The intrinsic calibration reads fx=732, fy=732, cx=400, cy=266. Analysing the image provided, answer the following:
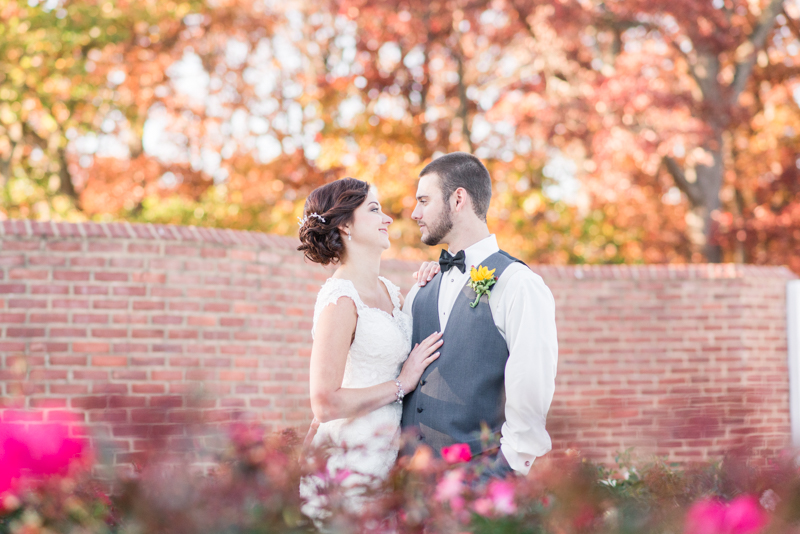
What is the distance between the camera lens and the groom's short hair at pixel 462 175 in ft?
9.66

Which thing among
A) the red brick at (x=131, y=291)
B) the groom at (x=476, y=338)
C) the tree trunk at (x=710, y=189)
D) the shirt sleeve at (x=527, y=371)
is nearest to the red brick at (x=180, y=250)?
the red brick at (x=131, y=291)

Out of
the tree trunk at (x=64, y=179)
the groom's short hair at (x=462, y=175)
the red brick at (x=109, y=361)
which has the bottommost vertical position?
the red brick at (x=109, y=361)

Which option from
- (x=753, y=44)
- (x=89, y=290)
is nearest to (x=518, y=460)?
(x=89, y=290)

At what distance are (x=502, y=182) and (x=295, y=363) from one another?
6910 millimetres

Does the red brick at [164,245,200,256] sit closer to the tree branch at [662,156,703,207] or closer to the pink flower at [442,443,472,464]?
the pink flower at [442,443,472,464]

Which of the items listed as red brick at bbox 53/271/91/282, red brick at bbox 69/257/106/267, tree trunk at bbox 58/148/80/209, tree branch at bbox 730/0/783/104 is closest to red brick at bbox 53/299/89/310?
red brick at bbox 53/271/91/282

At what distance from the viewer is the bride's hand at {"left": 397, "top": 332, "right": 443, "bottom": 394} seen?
9.18ft

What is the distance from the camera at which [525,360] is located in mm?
2502

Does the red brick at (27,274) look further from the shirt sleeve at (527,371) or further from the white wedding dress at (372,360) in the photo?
the shirt sleeve at (527,371)

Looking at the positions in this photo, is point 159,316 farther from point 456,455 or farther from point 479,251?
point 456,455

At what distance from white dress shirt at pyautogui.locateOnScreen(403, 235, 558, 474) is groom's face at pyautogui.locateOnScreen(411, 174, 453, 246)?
40 centimetres

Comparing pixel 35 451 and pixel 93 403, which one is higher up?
pixel 93 403

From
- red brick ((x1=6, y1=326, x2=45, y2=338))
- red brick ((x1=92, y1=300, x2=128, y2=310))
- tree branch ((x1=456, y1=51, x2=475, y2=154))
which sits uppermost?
tree branch ((x1=456, y1=51, x2=475, y2=154))

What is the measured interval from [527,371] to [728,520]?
1208mm
